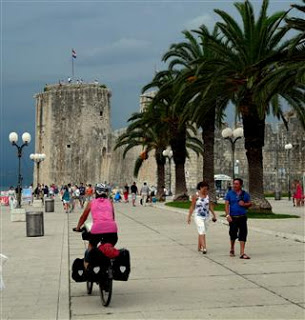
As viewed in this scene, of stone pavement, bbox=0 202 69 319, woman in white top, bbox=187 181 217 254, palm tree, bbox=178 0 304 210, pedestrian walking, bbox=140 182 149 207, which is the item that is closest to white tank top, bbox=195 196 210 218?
woman in white top, bbox=187 181 217 254

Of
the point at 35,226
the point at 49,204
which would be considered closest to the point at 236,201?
the point at 35,226

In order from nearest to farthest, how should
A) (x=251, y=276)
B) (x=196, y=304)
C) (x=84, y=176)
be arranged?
1. (x=196, y=304)
2. (x=251, y=276)
3. (x=84, y=176)

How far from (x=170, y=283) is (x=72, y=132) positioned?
2309 inches

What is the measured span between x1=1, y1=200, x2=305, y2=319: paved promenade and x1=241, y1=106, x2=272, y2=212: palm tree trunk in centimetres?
662

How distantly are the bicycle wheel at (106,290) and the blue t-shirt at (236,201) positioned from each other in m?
4.22

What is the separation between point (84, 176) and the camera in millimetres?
64562

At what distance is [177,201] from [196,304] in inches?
949

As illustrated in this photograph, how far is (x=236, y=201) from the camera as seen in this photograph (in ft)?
33.5

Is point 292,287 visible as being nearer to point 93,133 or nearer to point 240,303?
point 240,303

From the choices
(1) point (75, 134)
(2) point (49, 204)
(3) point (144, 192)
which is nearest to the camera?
(2) point (49, 204)

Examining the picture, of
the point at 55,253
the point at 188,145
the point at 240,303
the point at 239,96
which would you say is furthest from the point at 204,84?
the point at 188,145

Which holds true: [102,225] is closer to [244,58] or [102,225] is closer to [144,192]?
[244,58]

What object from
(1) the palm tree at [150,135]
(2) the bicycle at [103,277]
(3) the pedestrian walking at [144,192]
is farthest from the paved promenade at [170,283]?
(3) the pedestrian walking at [144,192]

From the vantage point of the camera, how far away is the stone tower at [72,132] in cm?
6506
